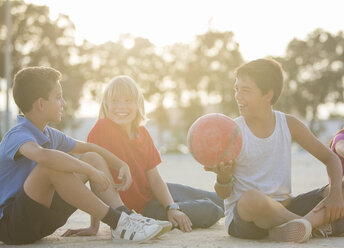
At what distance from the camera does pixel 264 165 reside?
14.5ft

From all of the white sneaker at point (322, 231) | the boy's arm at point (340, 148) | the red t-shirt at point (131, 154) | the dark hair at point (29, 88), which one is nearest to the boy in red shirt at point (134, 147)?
the red t-shirt at point (131, 154)

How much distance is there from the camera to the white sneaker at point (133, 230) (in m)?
4.16

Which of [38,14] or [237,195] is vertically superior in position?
[38,14]

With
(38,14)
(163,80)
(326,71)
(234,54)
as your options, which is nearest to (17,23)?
(38,14)

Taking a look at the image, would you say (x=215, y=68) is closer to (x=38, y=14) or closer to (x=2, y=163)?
(x=38, y=14)

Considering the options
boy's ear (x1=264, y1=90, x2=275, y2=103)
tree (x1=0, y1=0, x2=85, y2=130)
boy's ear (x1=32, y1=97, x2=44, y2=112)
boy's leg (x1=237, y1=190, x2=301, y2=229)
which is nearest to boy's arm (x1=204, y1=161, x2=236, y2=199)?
boy's leg (x1=237, y1=190, x2=301, y2=229)

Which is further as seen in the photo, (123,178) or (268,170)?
(123,178)

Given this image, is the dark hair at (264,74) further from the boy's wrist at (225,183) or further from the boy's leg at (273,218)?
the boy's leg at (273,218)

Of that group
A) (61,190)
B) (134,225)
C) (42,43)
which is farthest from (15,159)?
(42,43)

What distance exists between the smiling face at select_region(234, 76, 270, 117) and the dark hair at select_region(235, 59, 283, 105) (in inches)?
1.3

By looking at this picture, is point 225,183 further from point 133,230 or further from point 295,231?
point 133,230

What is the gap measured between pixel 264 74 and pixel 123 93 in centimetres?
133

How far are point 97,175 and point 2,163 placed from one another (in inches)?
27.8

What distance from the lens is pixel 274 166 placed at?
4.42 meters
